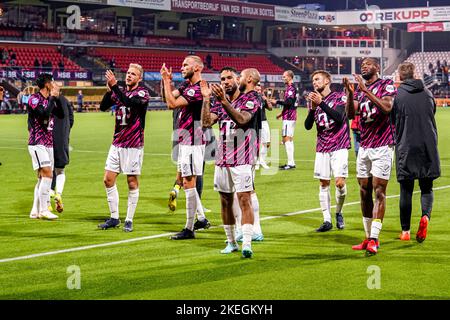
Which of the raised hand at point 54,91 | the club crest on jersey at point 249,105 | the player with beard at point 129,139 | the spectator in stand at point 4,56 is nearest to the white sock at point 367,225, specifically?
the club crest on jersey at point 249,105

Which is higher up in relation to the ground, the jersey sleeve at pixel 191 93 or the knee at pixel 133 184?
the jersey sleeve at pixel 191 93

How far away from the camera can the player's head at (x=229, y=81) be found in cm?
936

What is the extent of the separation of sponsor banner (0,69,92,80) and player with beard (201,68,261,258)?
4709 cm

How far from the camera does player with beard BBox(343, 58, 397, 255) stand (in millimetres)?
9641

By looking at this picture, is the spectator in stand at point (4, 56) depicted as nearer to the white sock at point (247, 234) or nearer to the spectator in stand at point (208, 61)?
the spectator in stand at point (208, 61)

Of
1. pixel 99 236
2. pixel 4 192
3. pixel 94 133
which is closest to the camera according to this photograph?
pixel 99 236

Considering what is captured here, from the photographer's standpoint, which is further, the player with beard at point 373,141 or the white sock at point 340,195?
the white sock at point 340,195

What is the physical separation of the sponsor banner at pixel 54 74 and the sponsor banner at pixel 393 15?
37.8 m

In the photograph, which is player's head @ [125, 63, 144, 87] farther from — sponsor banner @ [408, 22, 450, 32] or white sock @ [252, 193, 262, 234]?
sponsor banner @ [408, 22, 450, 32]

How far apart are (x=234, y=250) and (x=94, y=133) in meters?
25.7

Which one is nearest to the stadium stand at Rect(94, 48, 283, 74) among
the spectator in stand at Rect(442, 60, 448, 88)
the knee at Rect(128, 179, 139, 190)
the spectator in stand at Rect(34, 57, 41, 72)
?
the spectator in stand at Rect(34, 57, 41, 72)

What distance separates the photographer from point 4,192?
52.4 ft
